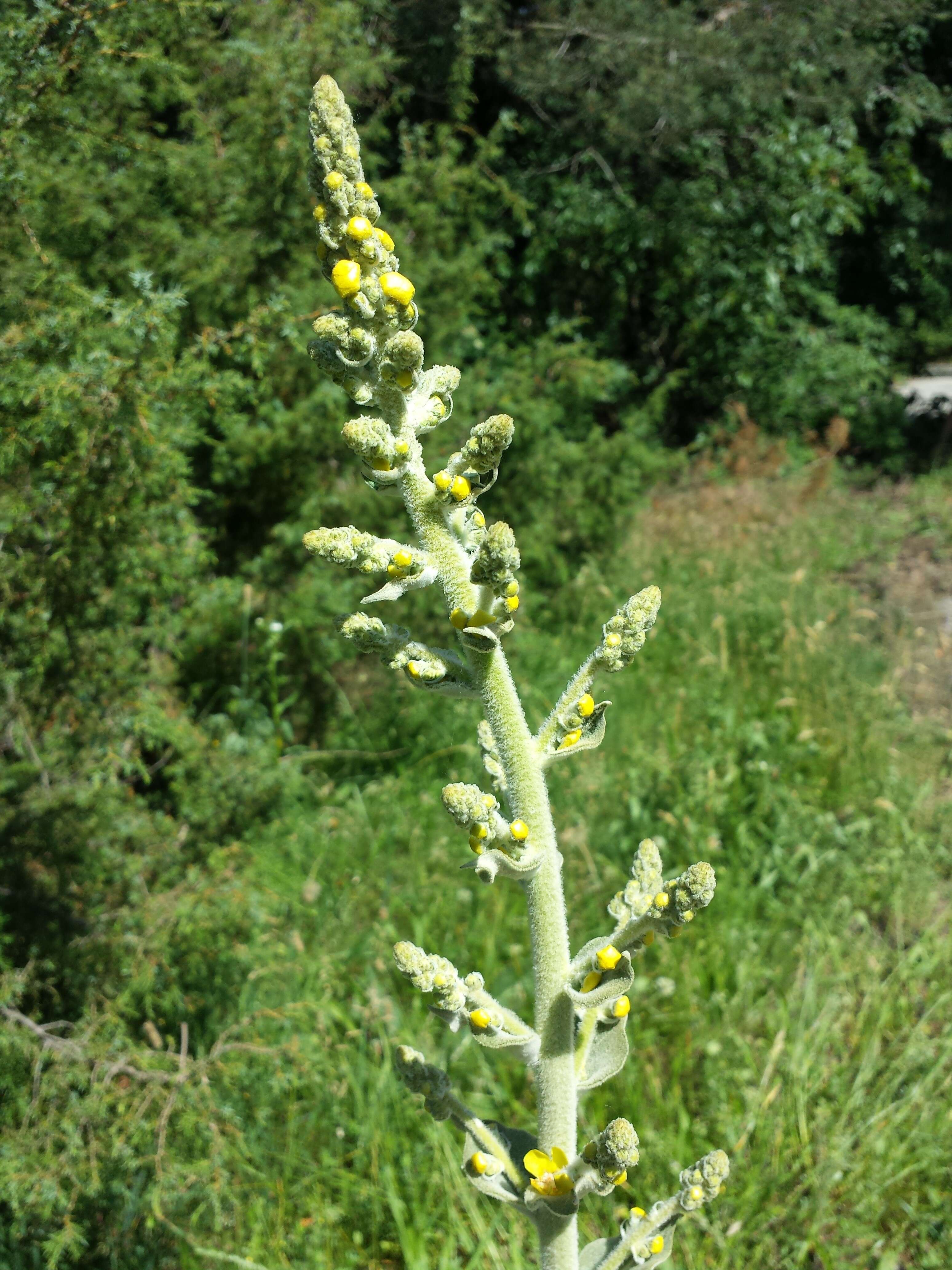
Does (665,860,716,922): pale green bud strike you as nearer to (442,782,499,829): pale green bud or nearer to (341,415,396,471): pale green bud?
(442,782,499,829): pale green bud

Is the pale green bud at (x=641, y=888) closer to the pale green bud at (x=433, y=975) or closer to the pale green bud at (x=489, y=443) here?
the pale green bud at (x=433, y=975)

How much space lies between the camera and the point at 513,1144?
150cm

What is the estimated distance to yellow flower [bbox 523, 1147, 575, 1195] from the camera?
52.6 inches

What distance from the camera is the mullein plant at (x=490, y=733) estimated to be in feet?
3.69

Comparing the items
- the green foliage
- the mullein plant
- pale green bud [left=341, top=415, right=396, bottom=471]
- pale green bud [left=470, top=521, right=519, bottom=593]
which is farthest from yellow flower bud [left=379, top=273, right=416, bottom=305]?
the green foliage

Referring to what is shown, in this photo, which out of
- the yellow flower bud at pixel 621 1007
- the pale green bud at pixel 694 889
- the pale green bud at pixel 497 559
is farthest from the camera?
the yellow flower bud at pixel 621 1007

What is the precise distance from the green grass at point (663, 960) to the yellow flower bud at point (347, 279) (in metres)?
2.47

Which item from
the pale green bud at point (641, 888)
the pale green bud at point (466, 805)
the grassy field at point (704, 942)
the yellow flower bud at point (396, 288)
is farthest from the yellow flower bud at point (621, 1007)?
the grassy field at point (704, 942)

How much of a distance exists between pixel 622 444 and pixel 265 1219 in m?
4.96

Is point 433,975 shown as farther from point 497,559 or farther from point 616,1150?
point 497,559

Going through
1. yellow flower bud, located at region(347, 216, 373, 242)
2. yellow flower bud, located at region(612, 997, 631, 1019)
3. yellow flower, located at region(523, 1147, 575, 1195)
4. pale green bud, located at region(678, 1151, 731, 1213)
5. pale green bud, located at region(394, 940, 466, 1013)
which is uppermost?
yellow flower bud, located at region(347, 216, 373, 242)

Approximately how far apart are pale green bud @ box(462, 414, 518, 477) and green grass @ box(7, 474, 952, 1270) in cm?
227

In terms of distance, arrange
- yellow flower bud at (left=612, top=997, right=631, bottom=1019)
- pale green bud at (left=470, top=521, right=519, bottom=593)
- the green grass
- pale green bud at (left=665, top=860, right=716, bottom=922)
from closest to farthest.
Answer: pale green bud at (left=470, top=521, right=519, bottom=593) → pale green bud at (left=665, top=860, right=716, bottom=922) → yellow flower bud at (left=612, top=997, right=631, bottom=1019) → the green grass

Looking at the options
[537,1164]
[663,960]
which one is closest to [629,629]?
[537,1164]
